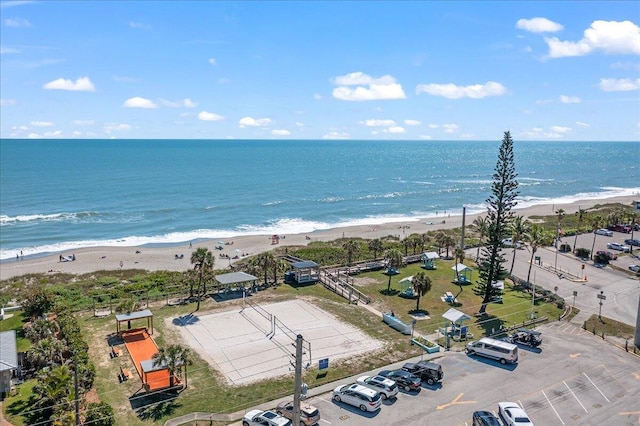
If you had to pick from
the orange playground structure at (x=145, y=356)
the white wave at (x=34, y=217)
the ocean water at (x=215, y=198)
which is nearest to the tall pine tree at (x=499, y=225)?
the orange playground structure at (x=145, y=356)

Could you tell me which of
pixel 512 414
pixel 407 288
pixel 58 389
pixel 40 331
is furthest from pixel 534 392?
pixel 40 331

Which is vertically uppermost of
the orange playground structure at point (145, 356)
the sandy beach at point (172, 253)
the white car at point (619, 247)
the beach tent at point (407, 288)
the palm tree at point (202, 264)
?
the palm tree at point (202, 264)

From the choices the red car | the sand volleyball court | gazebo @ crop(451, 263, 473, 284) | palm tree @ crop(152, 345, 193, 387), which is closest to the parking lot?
the sand volleyball court

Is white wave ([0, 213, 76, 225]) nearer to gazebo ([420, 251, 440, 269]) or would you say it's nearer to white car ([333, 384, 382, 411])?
gazebo ([420, 251, 440, 269])

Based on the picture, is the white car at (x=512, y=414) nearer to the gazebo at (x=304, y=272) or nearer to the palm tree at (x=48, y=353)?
the palm tree at (x=48, y=353)

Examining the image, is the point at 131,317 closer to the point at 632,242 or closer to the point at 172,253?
the point at 172,253

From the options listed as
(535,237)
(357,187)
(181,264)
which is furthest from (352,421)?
(357,187)
